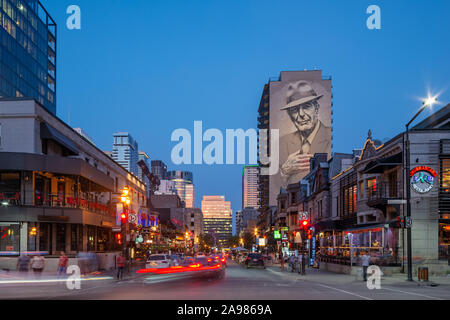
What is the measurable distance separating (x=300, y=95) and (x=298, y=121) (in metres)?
7.90

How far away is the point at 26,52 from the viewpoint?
92.8m

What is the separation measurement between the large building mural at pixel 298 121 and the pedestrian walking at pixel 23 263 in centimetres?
10125

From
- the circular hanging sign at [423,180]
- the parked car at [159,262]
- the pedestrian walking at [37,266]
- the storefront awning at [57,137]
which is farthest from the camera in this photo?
the storefront awning at [57,137]

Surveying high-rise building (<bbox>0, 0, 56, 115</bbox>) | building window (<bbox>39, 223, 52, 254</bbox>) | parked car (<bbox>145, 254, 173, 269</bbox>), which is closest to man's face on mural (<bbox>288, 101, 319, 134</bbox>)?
high-rise building (<bbox>0, 0, 56, 115</bbox>)

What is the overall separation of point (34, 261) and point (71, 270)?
4.36 metres

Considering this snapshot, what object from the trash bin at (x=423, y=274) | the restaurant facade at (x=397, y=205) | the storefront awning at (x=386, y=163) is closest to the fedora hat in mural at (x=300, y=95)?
the restaurant facade at (x=397, y=205)

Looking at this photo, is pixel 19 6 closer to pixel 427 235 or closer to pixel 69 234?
pixel 69 234

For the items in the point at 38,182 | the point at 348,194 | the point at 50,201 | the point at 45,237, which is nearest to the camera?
the point at 38,182

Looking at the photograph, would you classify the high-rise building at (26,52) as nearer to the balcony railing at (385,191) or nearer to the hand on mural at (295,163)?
the balcony railing at (385,191)

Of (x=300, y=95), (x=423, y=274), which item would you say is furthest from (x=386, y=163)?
(x=300, y=95)

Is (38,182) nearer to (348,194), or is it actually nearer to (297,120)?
(348,194)

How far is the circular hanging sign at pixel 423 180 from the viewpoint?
33.4m

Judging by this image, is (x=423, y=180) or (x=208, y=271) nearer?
(x=208, y=271)
